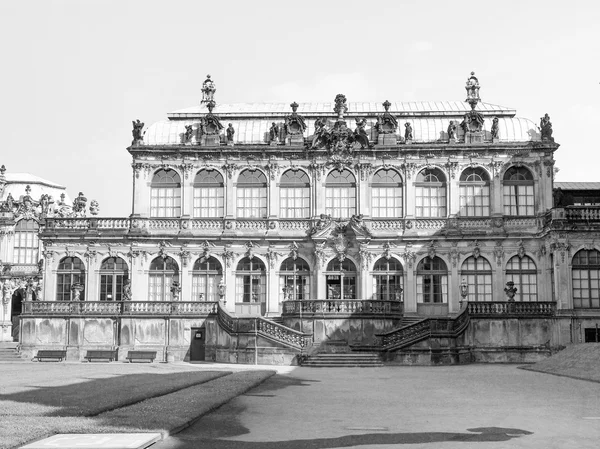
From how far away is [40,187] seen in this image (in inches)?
3024

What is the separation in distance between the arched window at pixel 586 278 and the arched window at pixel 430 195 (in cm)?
861

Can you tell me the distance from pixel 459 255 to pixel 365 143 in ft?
29.8

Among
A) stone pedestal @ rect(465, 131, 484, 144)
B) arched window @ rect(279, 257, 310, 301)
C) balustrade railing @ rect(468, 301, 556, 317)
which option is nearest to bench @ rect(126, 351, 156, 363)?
arched window @ rect(279, 257, 310, 301)

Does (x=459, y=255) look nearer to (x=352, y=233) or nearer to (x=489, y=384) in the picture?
(x=352, y=233)

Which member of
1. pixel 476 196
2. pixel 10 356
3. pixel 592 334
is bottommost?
pixel 10 356

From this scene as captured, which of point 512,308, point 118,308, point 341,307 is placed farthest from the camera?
point 118,308

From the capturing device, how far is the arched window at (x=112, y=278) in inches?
2076

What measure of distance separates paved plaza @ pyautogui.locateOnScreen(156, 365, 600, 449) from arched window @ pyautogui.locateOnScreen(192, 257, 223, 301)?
2184cm

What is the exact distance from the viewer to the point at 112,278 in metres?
53.0

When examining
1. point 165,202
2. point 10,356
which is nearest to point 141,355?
point 10,356

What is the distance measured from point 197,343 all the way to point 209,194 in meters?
10.8

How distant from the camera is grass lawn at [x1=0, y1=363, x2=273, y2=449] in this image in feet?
52.5

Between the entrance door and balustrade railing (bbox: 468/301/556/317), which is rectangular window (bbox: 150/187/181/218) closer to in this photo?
the entrance door

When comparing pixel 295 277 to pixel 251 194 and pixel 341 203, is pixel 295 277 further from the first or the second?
pixel 251 194
